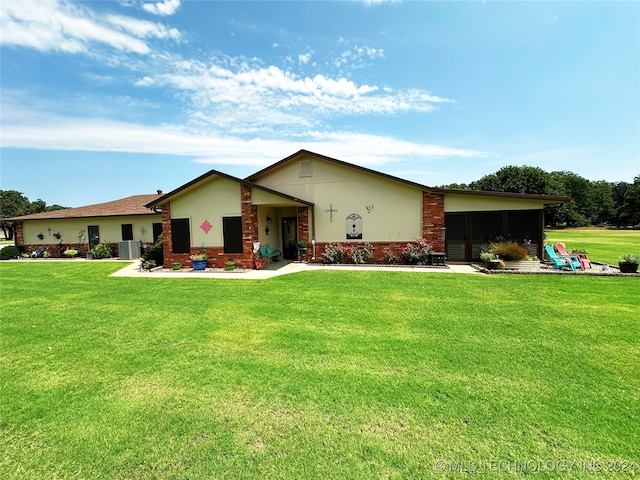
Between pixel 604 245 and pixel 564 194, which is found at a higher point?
pixel 564 194

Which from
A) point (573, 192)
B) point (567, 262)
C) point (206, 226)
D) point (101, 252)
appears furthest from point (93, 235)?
point (573, 192)

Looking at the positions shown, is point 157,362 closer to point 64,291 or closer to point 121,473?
point 121,473

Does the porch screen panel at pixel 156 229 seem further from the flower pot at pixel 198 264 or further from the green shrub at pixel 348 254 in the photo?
the green shrub at pixel 348 254

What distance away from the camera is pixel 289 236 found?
53.7ft

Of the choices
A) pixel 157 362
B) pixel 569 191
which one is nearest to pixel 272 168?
pixel 157 362

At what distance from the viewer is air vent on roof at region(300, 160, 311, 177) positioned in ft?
46.8

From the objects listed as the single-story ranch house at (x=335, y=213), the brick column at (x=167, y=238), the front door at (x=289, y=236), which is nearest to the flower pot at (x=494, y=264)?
the single-story ranch house at (x=335, y=213)

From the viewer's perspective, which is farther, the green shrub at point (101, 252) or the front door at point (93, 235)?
the front door at point (93, 235)

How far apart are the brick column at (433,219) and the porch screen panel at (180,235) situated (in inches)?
416

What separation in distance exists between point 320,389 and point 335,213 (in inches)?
432

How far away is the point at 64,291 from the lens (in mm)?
9094

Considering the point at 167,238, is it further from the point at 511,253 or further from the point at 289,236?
the point at 511,253

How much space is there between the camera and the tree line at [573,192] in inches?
1833

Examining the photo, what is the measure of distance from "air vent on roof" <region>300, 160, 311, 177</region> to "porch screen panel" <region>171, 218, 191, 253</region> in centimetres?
572
